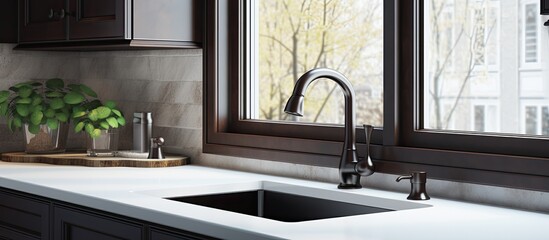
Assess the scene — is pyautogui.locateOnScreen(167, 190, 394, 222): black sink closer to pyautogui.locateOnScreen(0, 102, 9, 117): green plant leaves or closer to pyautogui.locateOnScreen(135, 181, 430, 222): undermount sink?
pyautogui.locateOnScreen(135, 181, 430, 222): undermount sink

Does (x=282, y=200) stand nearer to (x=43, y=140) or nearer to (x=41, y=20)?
(x=43, y=140)

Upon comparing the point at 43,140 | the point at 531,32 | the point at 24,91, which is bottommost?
the point at 43,140

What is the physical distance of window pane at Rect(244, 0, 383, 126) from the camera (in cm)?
303

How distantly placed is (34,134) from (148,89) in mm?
523

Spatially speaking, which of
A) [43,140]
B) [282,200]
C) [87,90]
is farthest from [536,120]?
[43,140]

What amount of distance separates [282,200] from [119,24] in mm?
972

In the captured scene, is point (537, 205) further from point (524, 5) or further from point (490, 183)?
point (524, 5)

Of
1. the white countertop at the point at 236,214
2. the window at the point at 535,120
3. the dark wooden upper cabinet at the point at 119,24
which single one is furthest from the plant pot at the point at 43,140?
the window at the point at 535,120

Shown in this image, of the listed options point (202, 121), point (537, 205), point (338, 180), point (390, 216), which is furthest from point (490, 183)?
point (202, 121)

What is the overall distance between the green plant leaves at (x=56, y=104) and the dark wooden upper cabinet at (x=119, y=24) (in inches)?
8.8

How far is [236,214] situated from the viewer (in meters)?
2.25

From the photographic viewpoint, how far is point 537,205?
2350mm

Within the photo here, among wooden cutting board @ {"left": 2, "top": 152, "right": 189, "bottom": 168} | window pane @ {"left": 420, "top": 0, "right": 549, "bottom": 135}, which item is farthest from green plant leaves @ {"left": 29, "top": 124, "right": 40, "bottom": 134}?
window pane @ {"left": 420, "top": 0, "right": 549, "bottom": 135}

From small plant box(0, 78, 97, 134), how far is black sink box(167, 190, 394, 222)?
3.47ft
